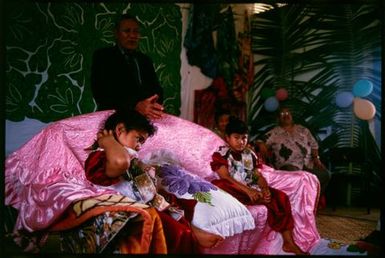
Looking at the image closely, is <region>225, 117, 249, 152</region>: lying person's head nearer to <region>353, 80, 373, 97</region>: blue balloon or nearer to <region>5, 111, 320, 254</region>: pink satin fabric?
<region>5, 111, 320, 254</region>: pink satin fabric

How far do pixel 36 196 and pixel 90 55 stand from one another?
3.49 feet

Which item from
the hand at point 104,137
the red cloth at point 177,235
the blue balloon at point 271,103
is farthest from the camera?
the blue balloon at point 271,103

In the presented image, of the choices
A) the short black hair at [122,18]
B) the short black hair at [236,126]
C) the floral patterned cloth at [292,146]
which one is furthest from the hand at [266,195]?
the short black hair at [122,18]

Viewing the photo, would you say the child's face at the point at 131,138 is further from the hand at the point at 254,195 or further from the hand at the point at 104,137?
the hand at the point at 254,195

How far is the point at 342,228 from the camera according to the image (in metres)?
3.87

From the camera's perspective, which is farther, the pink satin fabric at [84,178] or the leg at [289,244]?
the leg at [289,244]

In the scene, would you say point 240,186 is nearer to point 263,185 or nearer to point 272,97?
point 263,185

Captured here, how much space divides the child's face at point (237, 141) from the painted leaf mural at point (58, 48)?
63 cm

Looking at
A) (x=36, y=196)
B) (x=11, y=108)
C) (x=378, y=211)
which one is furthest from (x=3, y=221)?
(x=378, y=211)

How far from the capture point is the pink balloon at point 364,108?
12.7ft

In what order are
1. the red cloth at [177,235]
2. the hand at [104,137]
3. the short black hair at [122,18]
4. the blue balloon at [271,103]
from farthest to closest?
the blue balloon at [271,103] < the short black hair at [122,18] < the hand at [104,137] < the red cloth at [177,235]

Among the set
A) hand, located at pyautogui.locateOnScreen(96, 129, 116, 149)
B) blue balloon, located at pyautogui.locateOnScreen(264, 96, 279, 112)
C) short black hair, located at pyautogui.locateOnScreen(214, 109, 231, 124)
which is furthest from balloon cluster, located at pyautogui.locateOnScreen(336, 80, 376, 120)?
hand, located at pyautogui.locateOnScreen(96, 129, 116, 149)

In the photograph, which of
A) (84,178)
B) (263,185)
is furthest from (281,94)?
(84,178)

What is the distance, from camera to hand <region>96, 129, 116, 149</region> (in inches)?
144
